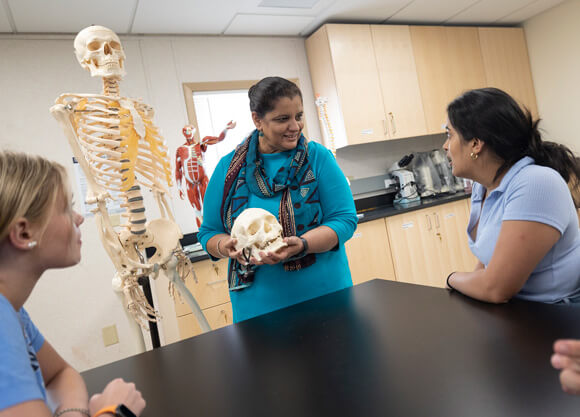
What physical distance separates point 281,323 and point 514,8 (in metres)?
4.37

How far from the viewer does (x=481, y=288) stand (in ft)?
3.25

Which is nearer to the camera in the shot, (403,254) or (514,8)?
(403,254)

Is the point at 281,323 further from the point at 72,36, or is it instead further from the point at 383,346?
the point at 72,36

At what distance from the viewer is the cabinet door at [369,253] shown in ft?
10.2

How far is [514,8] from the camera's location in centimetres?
400

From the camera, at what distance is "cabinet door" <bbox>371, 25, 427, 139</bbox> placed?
365 centimetres

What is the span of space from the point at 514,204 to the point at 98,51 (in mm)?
1808

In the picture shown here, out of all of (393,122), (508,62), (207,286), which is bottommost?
(207,286)

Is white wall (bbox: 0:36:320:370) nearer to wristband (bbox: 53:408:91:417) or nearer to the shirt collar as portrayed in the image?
wristband (bbox: 53:408:91:417)

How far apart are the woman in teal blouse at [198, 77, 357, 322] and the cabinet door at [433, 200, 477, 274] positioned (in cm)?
229

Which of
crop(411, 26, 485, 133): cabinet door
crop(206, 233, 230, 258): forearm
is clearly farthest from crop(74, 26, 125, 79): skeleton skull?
crop(411, 26, 485, 133): cabinet door

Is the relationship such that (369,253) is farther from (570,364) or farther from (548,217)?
(570,364)

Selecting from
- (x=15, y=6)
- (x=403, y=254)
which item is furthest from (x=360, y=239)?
(x=15, y=6)

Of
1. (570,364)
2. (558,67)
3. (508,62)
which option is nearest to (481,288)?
(570,364)
